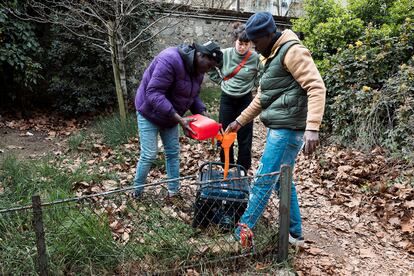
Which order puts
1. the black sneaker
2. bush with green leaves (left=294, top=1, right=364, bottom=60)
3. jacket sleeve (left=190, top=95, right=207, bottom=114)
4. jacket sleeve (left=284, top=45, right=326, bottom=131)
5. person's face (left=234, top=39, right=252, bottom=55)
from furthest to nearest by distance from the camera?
bush with green leaves (left=294, top=1, right=364, bottom=60), person's face (left=234, top=39, right=252, bottom=55), jacket sleeve (left=190, top=95, right=207, bottom=114), the black sneaker, jacket sleeve (left=284, top=45, right=326, bottom=131)

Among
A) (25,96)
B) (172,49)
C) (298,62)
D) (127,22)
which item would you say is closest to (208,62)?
(172,49)

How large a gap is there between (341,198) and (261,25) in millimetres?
2564

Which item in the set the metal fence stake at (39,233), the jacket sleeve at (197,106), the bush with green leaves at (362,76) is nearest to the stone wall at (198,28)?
the bush with green leaves at (362,76)

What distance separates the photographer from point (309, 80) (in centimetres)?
235

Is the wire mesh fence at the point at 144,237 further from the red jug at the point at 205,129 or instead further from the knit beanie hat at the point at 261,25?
the knit beanie hat at the point at 261,25

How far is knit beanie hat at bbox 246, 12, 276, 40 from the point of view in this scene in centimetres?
239

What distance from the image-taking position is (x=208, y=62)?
3.04 meters

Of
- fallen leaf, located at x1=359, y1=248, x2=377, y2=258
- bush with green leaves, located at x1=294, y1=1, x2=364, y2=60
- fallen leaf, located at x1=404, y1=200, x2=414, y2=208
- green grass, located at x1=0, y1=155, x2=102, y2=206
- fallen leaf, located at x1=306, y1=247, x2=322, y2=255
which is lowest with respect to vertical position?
fallen leaf, located at x1=359, y1=248, x2=377, y2=258

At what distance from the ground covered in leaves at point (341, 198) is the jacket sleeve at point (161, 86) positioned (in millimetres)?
1531

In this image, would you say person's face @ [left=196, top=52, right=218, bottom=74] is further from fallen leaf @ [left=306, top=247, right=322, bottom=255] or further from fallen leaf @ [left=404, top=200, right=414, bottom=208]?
fallen leaf @ [left=404, top=200, right=414, bottom=208]

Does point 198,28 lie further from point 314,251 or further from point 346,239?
point 314,251

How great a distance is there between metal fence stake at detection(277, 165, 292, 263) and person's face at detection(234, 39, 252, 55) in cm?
190

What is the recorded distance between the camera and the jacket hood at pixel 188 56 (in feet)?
10.0

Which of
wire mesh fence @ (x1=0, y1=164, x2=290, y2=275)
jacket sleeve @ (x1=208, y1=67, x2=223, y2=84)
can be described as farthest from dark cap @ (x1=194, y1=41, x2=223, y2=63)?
jacket sleeve @ (x1=208, y1=67, x2=223, y2=84)
